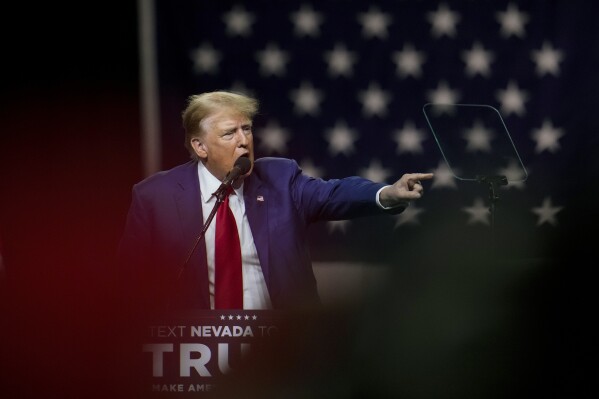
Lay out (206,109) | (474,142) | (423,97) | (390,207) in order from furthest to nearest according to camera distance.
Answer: (423,97) → (474,142) → (206,109) → (390,207)

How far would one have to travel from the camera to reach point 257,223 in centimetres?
209

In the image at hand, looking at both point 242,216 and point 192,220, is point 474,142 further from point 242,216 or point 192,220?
point 192,220

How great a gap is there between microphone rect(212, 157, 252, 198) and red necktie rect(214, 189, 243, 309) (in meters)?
0.32

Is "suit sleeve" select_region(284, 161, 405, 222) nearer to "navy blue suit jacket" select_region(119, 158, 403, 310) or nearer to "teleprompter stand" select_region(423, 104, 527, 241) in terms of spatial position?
"navy blue suit jacket" select_region(119, 158, 403, 310)

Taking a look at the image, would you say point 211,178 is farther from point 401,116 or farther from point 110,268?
point 401,116

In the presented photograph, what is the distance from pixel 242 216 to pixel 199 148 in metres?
0.27

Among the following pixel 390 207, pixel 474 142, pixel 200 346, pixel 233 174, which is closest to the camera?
pixel 200 346

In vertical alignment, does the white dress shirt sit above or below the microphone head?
below

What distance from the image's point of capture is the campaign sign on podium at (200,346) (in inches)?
62.4

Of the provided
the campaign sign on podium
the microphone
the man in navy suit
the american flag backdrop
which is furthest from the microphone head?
the american flag backdrop

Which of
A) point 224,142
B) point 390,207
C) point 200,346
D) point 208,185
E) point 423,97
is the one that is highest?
point 423,97

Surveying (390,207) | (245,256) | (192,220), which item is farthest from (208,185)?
(390,207)

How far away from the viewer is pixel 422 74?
272cm

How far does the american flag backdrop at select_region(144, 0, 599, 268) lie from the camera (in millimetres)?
2701
